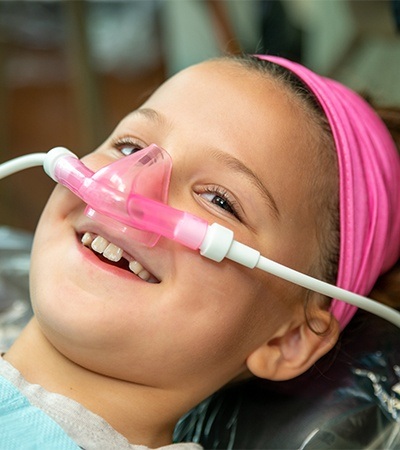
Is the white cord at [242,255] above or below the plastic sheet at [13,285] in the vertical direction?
above

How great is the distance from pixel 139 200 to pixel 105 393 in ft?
1.06

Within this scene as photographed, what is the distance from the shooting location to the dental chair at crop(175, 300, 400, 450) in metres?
1.23

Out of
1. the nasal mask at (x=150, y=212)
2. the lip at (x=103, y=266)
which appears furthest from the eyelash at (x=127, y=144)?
the lip at (x=103, y=266)

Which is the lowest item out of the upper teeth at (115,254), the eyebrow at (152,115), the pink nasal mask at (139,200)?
the upper teeth at (115,254)

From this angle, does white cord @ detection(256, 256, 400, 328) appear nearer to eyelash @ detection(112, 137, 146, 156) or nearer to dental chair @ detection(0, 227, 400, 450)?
dental chair @ detection(0, 227, 400, 450)

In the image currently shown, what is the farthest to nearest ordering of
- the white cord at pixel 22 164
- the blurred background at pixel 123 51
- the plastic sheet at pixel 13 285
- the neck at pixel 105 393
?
the blurred background at pixel 123 51, the plastic sheet at pixel 13 285, the white cord at pixel 22 164, the neck at pixel 105 393

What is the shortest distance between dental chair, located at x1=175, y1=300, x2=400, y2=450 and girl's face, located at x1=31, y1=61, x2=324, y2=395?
12 centimetres

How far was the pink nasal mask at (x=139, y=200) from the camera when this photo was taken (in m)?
1.07

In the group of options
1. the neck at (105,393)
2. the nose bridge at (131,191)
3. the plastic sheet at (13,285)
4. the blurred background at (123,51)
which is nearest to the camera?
the nose bridge at (131,191)

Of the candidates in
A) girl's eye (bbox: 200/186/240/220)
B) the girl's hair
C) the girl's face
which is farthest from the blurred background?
girl's eye (bbox: 200/186/240/220)

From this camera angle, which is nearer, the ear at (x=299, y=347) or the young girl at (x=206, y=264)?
the young girl at (x=206, y=264)

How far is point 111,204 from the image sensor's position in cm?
107

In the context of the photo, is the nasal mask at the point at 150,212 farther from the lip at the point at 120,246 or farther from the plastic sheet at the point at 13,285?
the plastic sheet at the point at 13,285

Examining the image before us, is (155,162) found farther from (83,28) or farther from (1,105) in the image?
(1,105)
